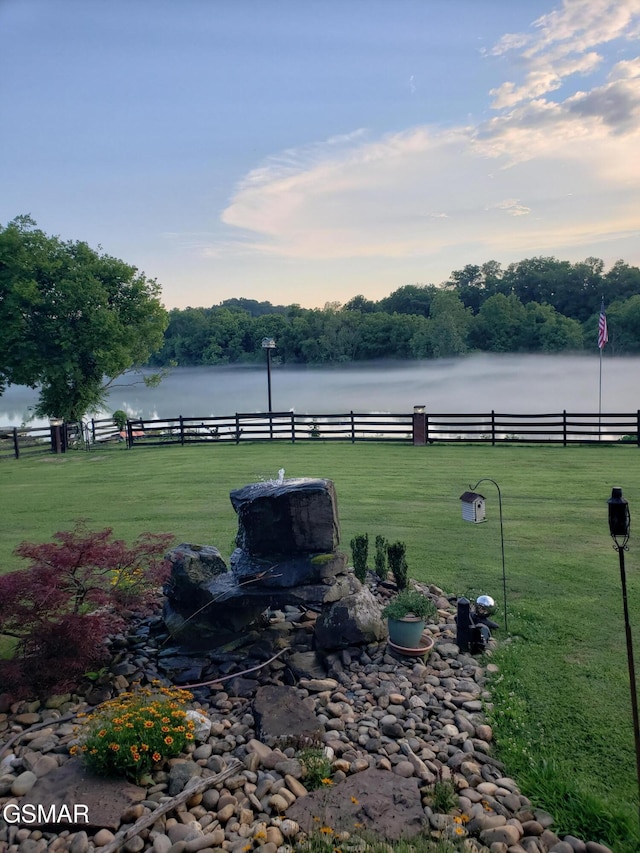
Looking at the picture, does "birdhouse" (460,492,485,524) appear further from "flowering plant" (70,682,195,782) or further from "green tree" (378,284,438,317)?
"green tree" (378,284,438,317)

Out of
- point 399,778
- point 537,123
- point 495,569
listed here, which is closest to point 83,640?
point 399,778

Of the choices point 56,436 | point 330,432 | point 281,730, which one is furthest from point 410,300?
point 281,730

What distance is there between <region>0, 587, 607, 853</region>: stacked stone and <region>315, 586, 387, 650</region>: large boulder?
0.11 m

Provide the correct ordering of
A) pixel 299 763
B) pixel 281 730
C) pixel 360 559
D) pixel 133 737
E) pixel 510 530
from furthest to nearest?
pixel 510 530, pixel 360 559, pixel 281 730, pixel 299 763, pixel 133 737

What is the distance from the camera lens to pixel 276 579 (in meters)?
5.76

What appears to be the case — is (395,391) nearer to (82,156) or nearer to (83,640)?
(82,156)

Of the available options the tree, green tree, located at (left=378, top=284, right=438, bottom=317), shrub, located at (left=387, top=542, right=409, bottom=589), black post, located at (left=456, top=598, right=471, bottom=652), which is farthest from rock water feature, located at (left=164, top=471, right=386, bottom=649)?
green tree, located at (left=378, top=284, right=438, bottom=317)

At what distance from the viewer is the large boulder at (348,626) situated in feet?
18.4

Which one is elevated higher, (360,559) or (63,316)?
(63,316)

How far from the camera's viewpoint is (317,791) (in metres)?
3.72

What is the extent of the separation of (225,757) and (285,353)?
70411 mm

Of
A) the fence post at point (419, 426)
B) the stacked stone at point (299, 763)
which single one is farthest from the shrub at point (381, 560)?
the fence post at point (419, 426)

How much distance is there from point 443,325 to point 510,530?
6013 centimetres

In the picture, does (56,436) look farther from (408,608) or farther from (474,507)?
(408,608)
